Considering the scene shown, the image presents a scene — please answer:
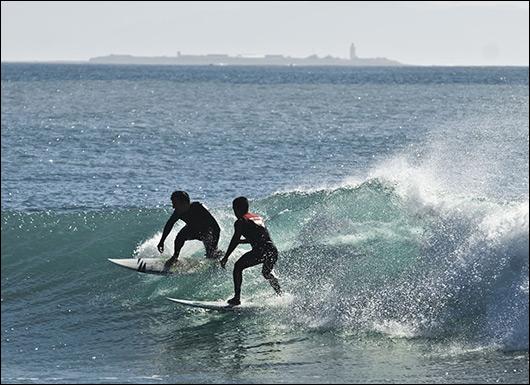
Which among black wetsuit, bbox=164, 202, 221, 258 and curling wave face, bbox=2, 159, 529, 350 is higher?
black wetsuit, bbox=164, 202, 221, 258

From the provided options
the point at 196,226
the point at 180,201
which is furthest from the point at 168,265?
the point at 180,201

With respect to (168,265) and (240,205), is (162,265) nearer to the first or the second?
(168,265)

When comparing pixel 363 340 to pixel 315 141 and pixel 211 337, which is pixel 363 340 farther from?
pixel 315 141

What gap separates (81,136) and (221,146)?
712 centimetres

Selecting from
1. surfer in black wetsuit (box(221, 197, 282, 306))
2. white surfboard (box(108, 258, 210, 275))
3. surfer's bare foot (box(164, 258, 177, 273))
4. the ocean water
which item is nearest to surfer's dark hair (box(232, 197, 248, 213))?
surfer in black wetsuit (box(221, 197, 282, 306))

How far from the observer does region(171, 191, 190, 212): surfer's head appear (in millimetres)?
18047

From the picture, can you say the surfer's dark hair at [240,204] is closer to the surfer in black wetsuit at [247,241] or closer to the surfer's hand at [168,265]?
the surfer in black wetsuit at [247,241]

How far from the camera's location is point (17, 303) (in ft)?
59.3

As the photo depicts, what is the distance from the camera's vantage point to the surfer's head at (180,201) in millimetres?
18047

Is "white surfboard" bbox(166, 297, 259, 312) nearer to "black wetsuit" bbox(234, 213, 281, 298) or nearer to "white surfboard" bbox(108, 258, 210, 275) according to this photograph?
"black wetsuit" bbox(234, 213, 281, 298)

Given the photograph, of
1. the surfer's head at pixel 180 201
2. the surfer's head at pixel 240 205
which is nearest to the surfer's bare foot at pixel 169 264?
the surfer's head at pixel 180 201

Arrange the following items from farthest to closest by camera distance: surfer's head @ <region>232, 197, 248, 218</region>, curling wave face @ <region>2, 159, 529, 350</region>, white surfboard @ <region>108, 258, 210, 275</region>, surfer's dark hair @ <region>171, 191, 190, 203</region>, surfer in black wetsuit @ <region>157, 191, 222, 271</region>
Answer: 1. white surfboard @ <region>108, 258, 210, 275</region>
2. surfer in black wetsuit @ <region>157, 191, 222, 271</region>
3. surfer's dark hair @ <region>171, 191, 190, 203</region>
4. surfer's head @ <region>232, 197, 248, 218</region>
5. curling wave face @ <region>2, 159, 529, 350</region>

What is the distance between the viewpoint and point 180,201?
18094 mm

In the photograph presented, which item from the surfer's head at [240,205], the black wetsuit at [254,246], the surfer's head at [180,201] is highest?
the surfer's head at [240,205]
